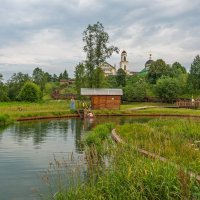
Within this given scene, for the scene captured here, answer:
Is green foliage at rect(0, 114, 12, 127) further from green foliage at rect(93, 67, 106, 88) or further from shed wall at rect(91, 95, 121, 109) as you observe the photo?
green foliage at rect(93, 67, 106, 88)

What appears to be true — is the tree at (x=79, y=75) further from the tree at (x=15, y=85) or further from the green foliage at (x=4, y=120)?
the green foliage at (x=4, y=120)

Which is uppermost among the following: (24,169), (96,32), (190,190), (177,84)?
(96,32)

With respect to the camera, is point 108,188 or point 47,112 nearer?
point 108,188

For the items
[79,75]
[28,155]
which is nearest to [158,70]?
[79,75]

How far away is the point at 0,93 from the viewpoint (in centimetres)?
8838

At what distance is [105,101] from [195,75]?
1689 inches

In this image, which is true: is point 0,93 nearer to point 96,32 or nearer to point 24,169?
point 96,32

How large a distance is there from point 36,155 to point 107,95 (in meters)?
40.9

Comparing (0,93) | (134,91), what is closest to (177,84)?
(134,91)

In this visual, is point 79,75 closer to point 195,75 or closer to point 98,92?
point 98,92

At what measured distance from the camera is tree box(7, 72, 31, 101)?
97000mm

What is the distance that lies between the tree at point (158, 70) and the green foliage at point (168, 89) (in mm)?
22977

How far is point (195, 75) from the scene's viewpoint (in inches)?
3819

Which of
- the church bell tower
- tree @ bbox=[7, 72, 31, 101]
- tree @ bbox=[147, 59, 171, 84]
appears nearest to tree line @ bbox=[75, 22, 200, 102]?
tree @ bbox=[147, 59, 171, 84]
